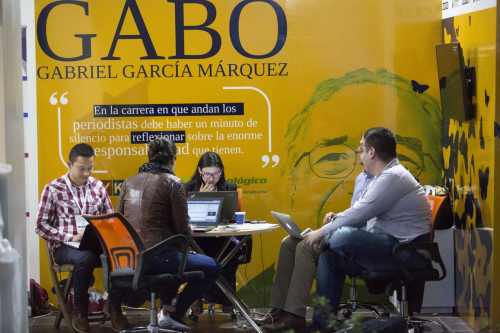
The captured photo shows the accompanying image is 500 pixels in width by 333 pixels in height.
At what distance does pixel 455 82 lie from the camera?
17.6 feet

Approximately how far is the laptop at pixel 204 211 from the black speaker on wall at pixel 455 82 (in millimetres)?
1974

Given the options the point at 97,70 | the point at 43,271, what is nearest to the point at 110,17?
the point at 97,70

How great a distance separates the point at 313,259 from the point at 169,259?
1.09 metres

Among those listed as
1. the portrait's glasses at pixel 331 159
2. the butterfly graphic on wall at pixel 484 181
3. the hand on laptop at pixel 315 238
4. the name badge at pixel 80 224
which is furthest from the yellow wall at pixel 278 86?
the hand on laptop at pixel 315 238

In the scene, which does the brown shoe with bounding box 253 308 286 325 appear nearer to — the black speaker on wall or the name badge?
the name badge

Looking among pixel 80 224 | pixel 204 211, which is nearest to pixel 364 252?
pixel 204 211

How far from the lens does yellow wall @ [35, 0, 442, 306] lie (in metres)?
6.11

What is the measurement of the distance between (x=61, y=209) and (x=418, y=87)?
127 inches

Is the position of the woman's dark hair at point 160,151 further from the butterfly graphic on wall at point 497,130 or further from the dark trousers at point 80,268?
the butterfly graphic on wall at point 497,130

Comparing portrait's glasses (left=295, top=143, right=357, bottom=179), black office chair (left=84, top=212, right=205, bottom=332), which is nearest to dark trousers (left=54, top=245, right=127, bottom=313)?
black office chair (left=84, top=212, right=205, bottom=332)

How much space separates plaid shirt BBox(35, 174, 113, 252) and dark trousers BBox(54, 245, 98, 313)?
0.13 m

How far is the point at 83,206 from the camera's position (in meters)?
5.50

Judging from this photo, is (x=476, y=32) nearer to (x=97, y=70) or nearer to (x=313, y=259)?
(x=313, y=259)

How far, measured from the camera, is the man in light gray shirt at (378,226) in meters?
4.44
